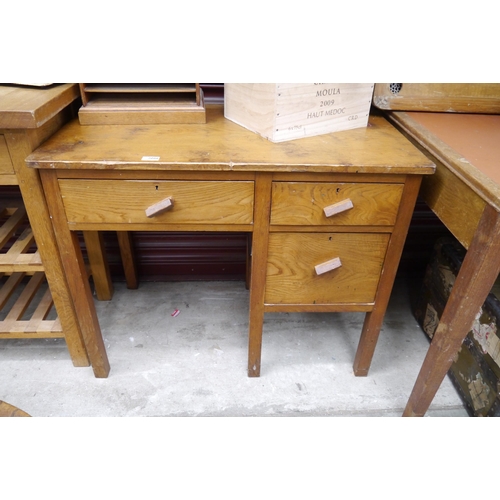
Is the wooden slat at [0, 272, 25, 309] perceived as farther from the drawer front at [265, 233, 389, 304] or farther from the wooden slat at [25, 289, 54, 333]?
the drawer front at [265, 233, 389, 304]

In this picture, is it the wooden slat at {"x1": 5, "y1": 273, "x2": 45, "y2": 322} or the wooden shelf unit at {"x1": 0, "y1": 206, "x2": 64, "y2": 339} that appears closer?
the wooden shelf unit at {"x1": 0, "y1": 206, "x2": 64, "y2": 339}

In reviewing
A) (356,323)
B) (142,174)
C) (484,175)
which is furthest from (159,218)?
(356,323)

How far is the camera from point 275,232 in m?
1.17

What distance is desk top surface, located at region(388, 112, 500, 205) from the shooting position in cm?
93

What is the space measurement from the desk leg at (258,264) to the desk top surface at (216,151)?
0.07m

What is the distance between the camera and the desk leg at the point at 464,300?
0.89 m

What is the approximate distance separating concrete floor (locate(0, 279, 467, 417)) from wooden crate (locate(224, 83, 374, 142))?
2.86 ft

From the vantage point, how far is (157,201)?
1.10m

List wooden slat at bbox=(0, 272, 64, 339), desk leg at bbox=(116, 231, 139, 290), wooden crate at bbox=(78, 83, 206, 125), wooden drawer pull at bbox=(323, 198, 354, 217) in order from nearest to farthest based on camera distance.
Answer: wooden drawer pull at bbox=(323, 198, 354, 217) < wooden crate at bbox=(78, 83, 206, 125) < wooden slat at bbox=(0, 272, 64, 339) < desk leg at bbox=(116, 231, 139, 290)

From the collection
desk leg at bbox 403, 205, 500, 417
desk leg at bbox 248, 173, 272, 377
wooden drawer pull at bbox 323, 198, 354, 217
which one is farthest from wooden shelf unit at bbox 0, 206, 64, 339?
desk leg at bbox 403, 205, 500, 417

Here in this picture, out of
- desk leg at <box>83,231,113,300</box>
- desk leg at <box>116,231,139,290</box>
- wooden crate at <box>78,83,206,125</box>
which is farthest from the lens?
desk leg at <box>116,231,139,290</box>

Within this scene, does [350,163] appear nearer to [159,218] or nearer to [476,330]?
[159,218]

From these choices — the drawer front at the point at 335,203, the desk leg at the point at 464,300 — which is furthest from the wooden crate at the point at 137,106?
the desk leg at the point at 464,300

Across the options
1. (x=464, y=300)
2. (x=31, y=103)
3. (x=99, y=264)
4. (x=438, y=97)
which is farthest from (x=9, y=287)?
(x=438, y=97)
